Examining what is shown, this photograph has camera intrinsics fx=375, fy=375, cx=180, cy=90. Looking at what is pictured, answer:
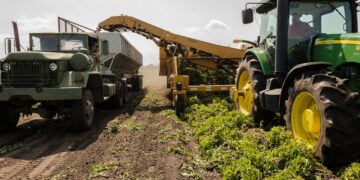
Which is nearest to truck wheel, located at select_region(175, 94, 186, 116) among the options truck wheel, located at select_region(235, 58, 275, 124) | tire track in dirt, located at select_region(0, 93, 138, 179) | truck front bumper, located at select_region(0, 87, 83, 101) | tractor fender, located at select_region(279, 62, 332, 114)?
truck wheel, located at select_region(235, 58, 275, 124)

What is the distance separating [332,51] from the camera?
5.58 meters

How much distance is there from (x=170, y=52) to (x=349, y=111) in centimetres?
944

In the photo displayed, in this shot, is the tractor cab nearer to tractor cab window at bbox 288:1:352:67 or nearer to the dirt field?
tractor cab window at bbox 288:1:352:67

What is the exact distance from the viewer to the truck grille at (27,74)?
320 inches

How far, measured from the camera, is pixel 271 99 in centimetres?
642

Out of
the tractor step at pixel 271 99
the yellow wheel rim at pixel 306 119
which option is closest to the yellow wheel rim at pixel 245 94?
the tractor step at pixel 271 99

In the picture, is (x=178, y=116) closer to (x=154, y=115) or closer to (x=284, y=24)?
(x=154, y=115)

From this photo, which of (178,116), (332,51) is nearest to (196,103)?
(178,116)

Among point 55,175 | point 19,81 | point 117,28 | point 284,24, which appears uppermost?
point 117,28

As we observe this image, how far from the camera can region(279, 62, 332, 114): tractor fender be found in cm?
530

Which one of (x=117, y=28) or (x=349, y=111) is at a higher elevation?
(x=117, y=28)

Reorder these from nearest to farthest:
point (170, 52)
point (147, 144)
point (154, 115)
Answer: point (147, 144) < point (154, 115) < point (170, 52)

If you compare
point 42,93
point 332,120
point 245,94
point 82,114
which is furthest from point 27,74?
point 332,120

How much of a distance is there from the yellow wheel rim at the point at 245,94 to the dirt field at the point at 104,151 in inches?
55.9
